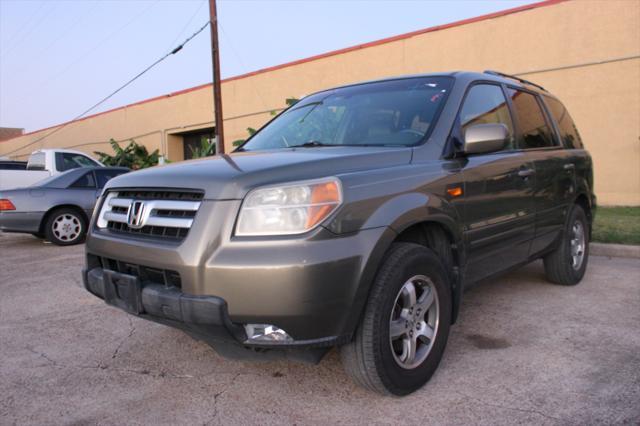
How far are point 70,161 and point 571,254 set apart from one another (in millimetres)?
12054

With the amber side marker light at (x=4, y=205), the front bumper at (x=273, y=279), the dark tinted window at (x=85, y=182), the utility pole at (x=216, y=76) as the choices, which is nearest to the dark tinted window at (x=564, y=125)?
the front bumper at (x=273, y=279)

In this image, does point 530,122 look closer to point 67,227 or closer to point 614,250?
point 614,250

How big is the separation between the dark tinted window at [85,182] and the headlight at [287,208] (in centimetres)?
760

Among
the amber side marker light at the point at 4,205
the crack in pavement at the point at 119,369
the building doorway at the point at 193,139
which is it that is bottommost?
the crack in pavement at the point at 119,369

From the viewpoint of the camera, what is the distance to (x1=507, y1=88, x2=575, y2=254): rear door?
403cm

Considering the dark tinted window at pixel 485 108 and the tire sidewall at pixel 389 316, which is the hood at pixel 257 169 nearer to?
the tire sidewall at pixel 389 316

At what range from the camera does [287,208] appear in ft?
7.52

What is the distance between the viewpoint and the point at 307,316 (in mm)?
2221

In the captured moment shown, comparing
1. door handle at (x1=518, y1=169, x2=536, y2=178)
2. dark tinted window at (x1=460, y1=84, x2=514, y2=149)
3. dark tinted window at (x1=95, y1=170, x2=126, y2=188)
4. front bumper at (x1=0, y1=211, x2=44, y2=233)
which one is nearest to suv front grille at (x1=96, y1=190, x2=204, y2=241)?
dark tinted window at (x1=460, y1=84, x2=514, y2=149)

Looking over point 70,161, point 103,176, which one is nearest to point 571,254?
point 103,176

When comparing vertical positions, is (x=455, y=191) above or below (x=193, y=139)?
below

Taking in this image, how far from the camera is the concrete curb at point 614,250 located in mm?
6148

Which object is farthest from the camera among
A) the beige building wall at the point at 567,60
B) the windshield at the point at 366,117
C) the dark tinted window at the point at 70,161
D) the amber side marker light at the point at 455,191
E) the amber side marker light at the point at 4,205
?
the dark tinted window at the point at 70,161

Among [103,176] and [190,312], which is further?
[103,176]
